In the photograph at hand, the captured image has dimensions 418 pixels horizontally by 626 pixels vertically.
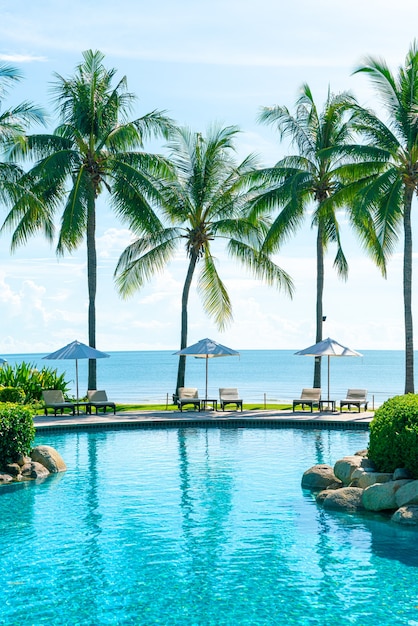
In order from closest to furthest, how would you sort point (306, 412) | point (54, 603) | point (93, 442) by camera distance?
point (54, 603)
point (93, 442)
point (306, 412)

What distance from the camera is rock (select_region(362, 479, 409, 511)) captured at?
35.8 ft

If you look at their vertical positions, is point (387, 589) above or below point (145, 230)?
below

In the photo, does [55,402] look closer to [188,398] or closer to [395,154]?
[188,398]

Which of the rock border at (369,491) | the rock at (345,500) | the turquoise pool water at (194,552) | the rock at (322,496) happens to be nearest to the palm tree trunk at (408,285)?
the turquoise pool water at (194,552)

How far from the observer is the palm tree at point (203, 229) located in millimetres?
26031

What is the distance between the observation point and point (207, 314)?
86.5 feet

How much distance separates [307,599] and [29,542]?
3.94 meters

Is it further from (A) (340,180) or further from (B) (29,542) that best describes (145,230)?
(B) (29,542)

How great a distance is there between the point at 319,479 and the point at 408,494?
2170 millimetres

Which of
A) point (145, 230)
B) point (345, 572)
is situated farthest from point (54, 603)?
point (145, 230)

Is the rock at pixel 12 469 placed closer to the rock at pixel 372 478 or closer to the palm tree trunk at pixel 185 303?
the rock at pixel 372 478

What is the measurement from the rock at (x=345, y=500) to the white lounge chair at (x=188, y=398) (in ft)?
40.0

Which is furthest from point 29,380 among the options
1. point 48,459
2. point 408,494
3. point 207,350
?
point 408,494

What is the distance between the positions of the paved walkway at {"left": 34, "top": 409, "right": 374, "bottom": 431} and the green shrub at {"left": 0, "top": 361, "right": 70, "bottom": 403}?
6.58 feet
